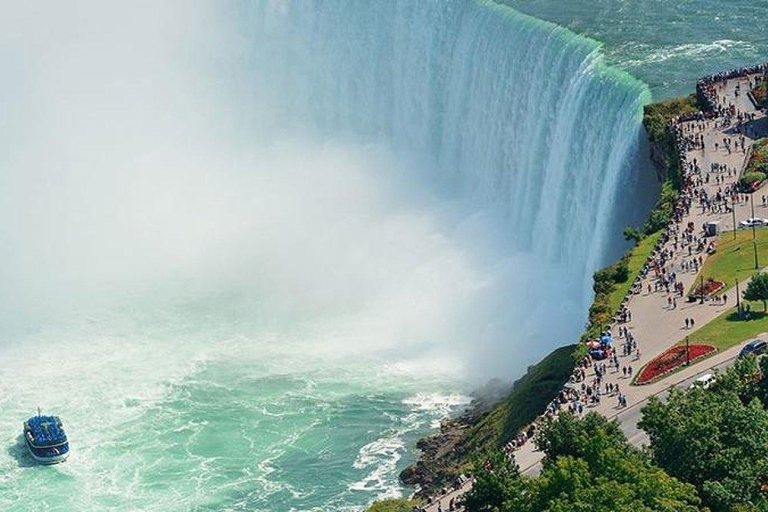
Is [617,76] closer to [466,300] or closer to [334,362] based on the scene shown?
[466,300]

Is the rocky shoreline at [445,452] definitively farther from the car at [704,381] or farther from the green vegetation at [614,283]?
the car at [704,381]

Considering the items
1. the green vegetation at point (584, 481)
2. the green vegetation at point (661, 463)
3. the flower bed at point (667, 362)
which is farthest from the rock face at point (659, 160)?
the green vegetation at point (584, 481)

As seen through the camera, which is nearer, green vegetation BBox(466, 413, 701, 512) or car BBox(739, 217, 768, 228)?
green vegetation BBox(466, 413, 701, 512)

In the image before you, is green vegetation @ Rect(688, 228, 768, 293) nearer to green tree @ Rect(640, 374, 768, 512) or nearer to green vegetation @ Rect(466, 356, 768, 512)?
green vegetation @ Rect(466, 356, 768, 512)

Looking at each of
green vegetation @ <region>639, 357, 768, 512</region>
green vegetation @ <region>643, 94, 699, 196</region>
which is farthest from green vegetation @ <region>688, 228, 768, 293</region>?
green vegetation @ <region>639, 357, 768, 512</region>

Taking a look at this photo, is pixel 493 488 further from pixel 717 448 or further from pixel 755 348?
pixel 755 348

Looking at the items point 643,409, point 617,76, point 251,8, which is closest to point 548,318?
point 617,76
